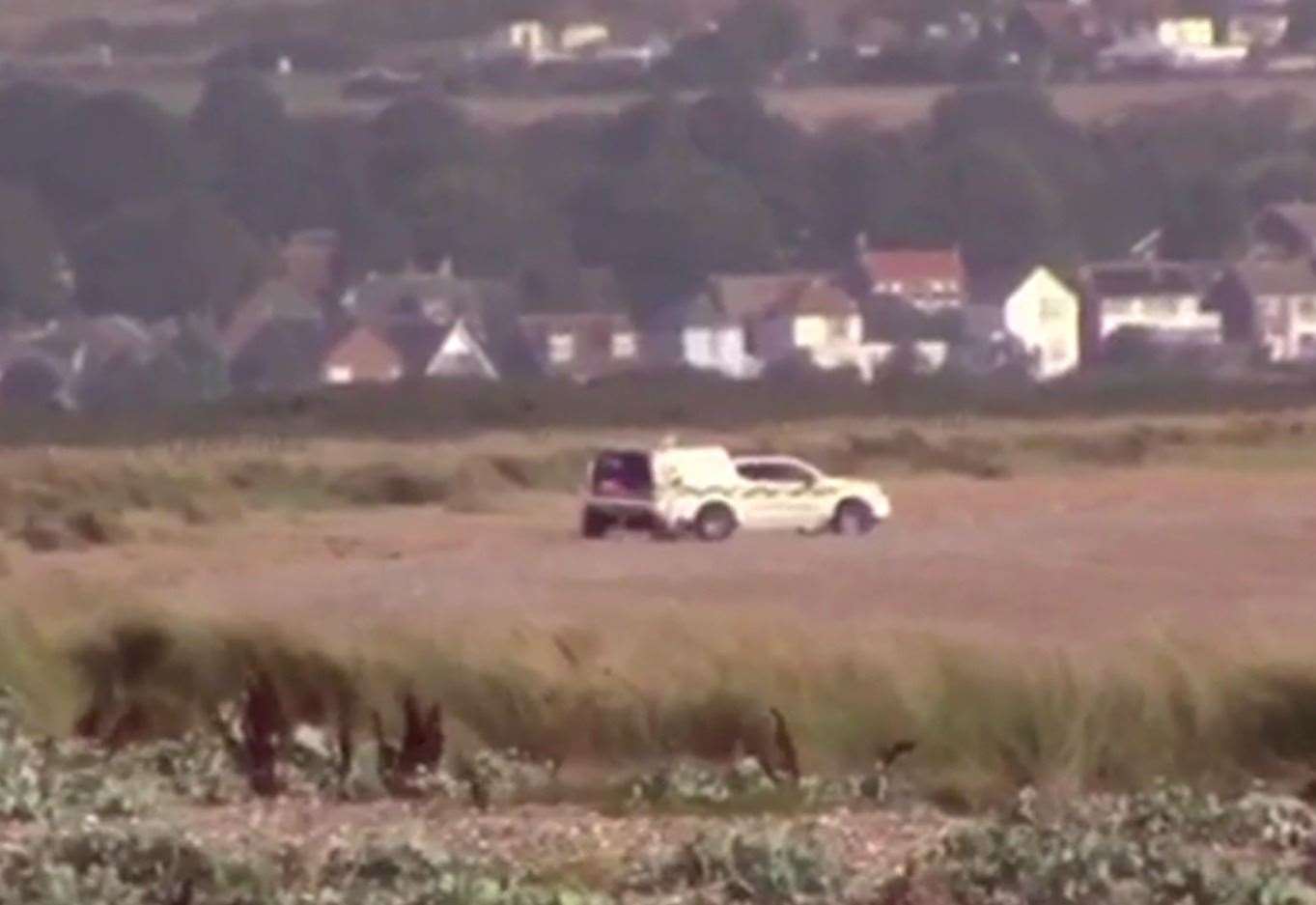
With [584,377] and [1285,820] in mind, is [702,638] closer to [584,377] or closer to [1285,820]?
[1285,820]

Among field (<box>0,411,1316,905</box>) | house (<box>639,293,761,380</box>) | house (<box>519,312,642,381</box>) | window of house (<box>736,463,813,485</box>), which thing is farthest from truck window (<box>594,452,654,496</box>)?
house (<box>519,312,642,381</box>)

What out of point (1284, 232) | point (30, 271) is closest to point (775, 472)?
point (1284, 232)

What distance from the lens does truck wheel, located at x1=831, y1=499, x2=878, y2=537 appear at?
35938mm

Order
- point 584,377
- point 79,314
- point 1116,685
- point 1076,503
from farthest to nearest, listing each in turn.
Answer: point 79,314 < point 584,377 < point 1076,503 < point 1116,685

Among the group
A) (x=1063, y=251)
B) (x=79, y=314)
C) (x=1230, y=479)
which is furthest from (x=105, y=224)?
(x=1230, y=479)

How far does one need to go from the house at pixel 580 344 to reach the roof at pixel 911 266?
290 cm

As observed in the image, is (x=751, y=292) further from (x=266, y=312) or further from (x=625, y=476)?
(x=625, y=476)

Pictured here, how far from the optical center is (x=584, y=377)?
55.7m

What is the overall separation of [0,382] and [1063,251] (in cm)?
1379

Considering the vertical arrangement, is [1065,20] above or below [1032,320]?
above

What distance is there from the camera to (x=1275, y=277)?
56.3 m

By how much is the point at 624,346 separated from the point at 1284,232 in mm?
7722

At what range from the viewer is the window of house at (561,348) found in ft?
186

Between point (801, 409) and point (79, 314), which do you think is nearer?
point (801, 409)
